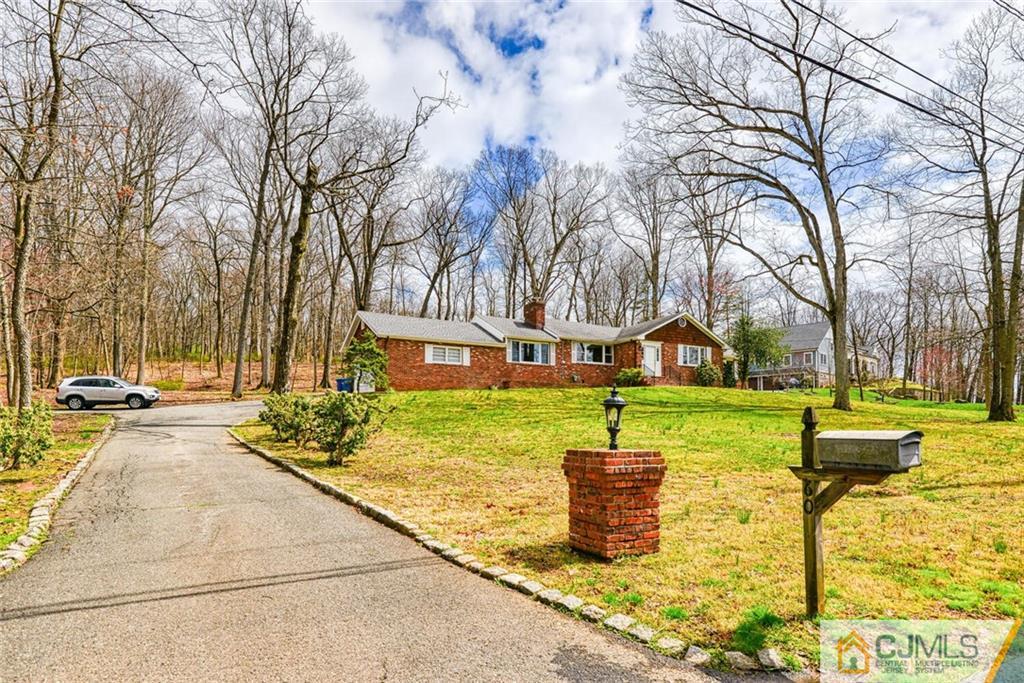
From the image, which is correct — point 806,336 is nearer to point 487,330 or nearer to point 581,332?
point 581,332

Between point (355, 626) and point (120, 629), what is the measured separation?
1.46m

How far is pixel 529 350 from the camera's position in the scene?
1102 inches

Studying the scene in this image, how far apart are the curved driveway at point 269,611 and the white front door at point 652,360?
77.6 feet

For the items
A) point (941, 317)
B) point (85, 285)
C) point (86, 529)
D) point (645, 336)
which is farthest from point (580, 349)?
point (941, 317)

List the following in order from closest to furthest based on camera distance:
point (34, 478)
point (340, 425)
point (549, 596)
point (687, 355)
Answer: point (549, 596) < point (34, 478) < point (340, 425) < point (687, 355)

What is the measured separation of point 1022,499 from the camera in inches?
260

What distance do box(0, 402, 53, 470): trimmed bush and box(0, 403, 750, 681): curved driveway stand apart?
250 cm

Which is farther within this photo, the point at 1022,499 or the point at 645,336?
the point at 645,336

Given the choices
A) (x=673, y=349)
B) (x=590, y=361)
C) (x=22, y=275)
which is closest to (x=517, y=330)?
(x=590, y=361)

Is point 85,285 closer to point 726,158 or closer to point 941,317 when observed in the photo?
point 726,158

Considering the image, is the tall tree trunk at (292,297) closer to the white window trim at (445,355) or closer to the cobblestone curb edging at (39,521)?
the white window trim at (445,355)

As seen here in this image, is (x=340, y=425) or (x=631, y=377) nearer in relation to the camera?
(x=340, y=425)

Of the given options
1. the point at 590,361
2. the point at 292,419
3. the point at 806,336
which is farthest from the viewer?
the point at 806,336

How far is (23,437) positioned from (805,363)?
50.8 meters
